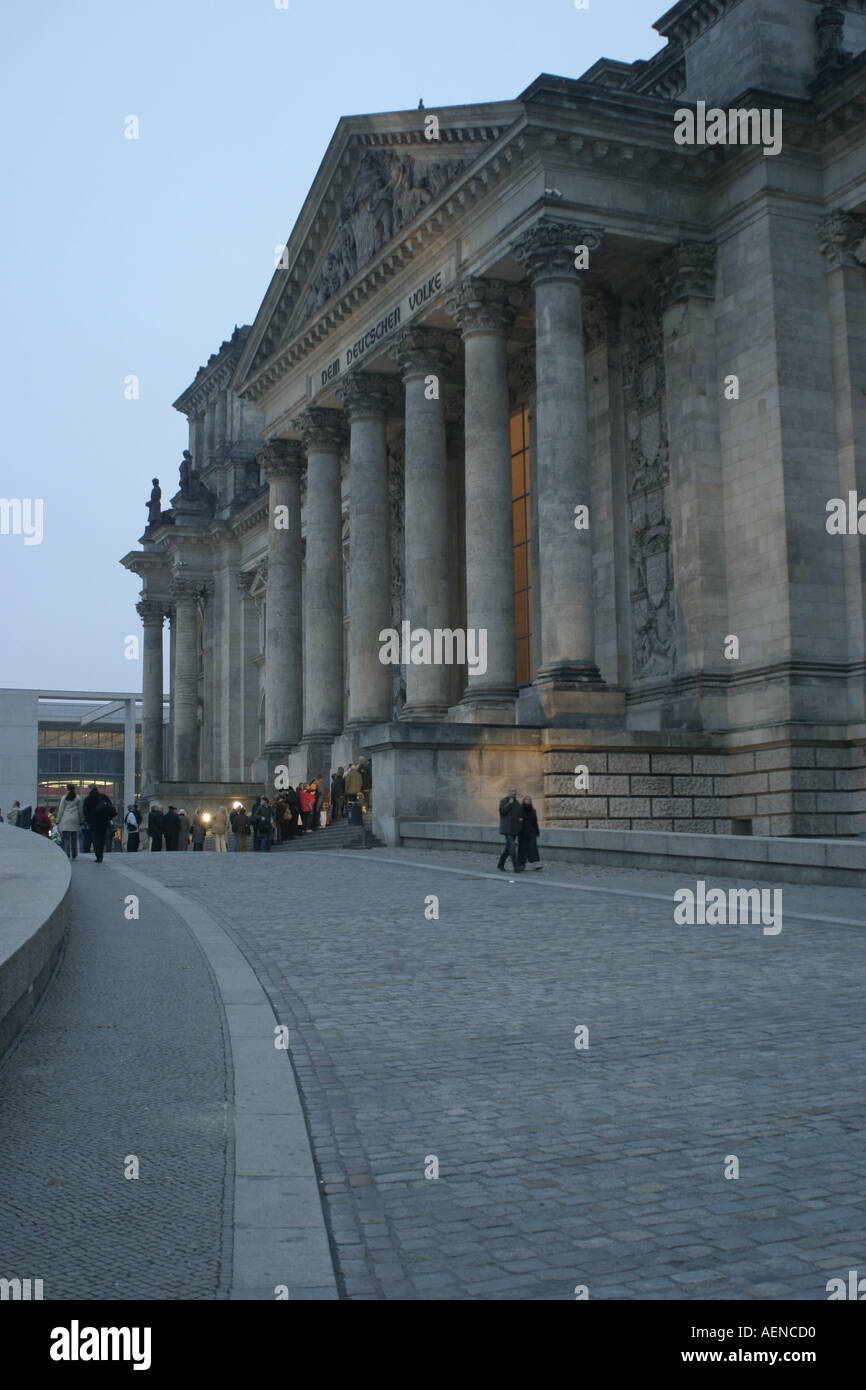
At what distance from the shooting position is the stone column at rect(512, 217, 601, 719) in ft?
105

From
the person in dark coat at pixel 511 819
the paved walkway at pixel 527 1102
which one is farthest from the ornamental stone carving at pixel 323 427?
the paved walkway at pixel 527 1102

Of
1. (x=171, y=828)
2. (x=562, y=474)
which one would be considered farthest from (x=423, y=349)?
(x=171, y=828)

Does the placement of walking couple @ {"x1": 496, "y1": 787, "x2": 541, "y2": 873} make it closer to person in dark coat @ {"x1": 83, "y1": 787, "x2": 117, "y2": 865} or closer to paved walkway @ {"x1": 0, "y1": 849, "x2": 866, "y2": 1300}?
paved walkway @ {"x1": 0, "y1": 849, "x2": 866, "y2": 1300}

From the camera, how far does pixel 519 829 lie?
22.9 metres

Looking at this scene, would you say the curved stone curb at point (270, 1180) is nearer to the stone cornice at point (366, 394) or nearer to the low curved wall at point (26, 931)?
the low curved wall at point (26, 931)

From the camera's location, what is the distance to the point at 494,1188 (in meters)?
6.28

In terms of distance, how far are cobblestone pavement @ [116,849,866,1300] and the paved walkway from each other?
0.02 metres

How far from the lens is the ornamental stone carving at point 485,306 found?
35.4 meters

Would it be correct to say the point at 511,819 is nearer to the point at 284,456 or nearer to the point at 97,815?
the point at 97,815

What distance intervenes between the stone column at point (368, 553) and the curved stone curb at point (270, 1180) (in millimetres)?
31375

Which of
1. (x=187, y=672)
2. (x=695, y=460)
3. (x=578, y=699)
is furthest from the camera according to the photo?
(x=187, y=672)

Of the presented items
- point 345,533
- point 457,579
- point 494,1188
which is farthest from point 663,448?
point 494,1188

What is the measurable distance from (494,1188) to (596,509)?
1239 inches

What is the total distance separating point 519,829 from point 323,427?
26.8 meters
